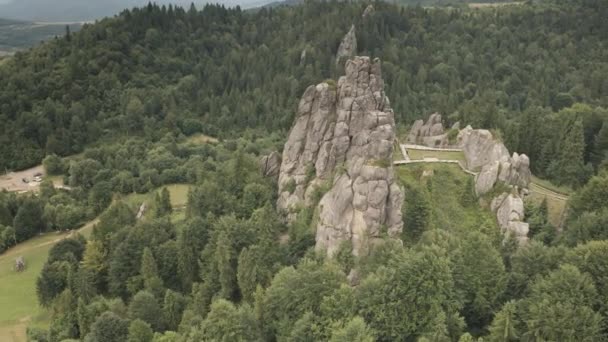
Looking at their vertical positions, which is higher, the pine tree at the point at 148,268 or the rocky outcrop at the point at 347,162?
the rocky outcrop at the point at 347,162

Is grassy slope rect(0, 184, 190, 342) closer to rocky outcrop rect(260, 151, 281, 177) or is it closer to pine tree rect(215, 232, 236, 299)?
rocky outcrop rect(260, 151, 281, 177)

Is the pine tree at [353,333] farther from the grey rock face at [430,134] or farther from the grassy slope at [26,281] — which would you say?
the grassy slope at [26,281]

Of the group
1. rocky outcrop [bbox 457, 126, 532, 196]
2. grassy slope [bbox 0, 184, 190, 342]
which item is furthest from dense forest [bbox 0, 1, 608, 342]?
rocky outcrop [bbox 457, 126, 532, 196]

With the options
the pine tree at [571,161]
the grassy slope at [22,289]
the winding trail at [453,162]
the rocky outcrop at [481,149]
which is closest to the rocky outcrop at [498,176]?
the rocky outcrop at [481,149]

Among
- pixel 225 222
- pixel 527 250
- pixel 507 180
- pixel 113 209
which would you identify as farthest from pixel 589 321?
pixel 113 209

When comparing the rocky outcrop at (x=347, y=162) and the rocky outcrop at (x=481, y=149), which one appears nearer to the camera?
the rocky outcrop at (x=347, y=162)

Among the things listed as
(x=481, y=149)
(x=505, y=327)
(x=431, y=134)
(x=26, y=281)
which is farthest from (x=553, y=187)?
(x=26, y=281)

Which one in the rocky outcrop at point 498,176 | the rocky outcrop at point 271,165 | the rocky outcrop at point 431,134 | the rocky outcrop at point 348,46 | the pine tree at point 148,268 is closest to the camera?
the rocky outcrop at point 498,176

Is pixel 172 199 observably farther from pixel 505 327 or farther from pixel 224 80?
pixel 224 80
